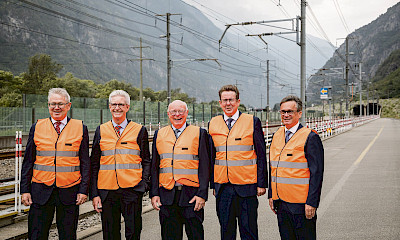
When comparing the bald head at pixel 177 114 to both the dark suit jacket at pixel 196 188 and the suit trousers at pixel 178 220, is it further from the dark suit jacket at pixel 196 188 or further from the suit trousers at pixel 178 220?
the suit trousers at pixel 178 220

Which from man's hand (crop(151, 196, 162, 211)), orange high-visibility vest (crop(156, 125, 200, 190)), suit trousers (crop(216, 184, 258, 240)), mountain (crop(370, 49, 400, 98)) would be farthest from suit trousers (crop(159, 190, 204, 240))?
mountain (crop(370, 49, 400, 98))

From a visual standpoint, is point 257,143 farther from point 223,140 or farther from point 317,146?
point 317,146

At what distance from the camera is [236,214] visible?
4582 mm

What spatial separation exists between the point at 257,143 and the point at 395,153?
53.1 ft

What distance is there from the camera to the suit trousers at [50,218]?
14.5ft

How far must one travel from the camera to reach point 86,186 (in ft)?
14.9

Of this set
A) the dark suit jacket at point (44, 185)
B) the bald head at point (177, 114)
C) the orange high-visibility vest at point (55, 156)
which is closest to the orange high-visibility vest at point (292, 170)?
the bald head at point (177, 114)

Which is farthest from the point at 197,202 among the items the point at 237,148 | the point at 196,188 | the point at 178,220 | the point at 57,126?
the point at 57,126

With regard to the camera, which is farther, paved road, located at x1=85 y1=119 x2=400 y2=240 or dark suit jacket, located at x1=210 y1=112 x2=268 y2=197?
paved road, located at x1=85 y1=119 x2=400 y2=240

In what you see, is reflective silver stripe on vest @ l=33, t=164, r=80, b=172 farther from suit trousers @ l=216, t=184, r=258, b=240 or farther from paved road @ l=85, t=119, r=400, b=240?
paved road @ l=85, t=119, r=400, b=240

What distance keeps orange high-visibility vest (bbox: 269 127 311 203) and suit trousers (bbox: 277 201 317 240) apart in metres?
0.15

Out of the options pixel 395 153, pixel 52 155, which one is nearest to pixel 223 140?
pixel 52 155

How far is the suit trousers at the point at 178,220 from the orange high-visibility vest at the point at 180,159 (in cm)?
17

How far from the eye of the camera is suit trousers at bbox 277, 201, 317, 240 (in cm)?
406
